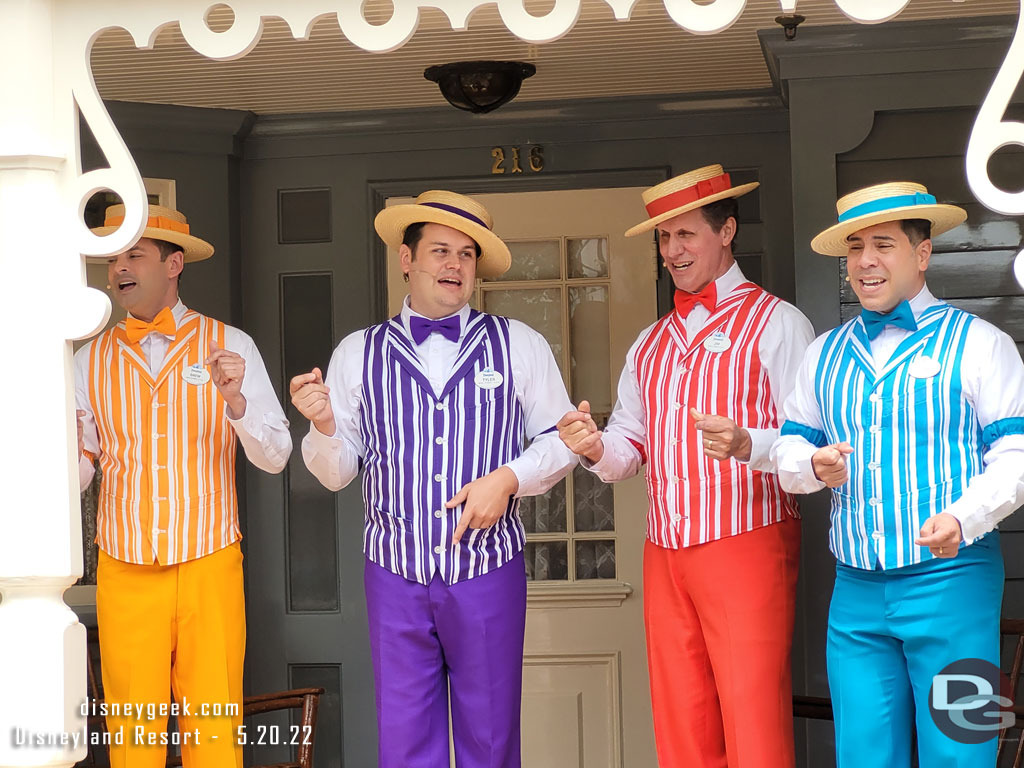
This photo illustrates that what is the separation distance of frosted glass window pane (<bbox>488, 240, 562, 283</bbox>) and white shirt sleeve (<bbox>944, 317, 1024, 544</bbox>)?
2.27 meters

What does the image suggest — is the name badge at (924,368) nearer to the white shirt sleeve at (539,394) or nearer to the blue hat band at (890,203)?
the blue hat band at (890,203)

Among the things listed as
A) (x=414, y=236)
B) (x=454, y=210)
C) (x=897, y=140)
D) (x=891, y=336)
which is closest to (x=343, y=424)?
(x=414, y=236)

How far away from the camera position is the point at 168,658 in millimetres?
3855

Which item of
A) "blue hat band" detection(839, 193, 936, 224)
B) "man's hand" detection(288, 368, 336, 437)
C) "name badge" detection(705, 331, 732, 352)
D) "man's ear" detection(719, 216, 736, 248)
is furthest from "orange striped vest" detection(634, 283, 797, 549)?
"man's hand" detection(288, 368, 336, 437)

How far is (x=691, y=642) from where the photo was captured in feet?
12.4

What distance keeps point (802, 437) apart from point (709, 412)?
0.35m

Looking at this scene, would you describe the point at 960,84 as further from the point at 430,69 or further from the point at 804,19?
the point at 430,69

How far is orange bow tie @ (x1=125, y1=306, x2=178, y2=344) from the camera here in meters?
3.99

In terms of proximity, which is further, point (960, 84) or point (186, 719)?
point (960, 84)

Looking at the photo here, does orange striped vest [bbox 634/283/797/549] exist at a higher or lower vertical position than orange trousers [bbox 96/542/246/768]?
higher

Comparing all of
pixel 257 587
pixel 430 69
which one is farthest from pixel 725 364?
pixel 257 587

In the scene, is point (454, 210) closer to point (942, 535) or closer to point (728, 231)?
point (728, 231)

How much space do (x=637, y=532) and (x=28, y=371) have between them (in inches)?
113

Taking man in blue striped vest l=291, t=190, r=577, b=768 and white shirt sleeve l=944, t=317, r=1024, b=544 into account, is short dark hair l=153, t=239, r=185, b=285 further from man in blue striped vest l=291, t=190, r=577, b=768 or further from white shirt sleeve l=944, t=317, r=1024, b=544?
white shirt sleeve l=944, t=317, r=1024, b=544
